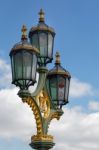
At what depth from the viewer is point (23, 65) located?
11070mm

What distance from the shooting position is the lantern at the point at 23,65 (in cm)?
1097

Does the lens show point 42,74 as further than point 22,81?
Yes

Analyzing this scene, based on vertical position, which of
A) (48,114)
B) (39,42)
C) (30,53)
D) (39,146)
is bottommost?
(39,146)

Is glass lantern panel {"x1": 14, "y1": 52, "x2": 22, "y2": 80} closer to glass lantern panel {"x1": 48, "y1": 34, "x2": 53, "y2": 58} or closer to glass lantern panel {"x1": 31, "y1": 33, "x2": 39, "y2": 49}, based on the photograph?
glass lantern panel {"x1": 31, "y1": 33, "x2": 39, "y2": 49}

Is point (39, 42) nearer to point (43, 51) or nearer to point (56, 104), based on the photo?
point (43, 51)

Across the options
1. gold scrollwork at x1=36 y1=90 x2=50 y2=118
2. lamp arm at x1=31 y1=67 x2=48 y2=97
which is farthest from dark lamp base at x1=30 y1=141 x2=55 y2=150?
lamp arm at x1=31 y1=67 x2=48 y2=97

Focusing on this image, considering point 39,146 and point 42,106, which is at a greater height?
point 42,106

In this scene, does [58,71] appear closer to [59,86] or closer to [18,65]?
[59,86]

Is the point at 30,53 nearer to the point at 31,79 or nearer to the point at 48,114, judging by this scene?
the point at 31,79

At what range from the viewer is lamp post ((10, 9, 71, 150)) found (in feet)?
36.2

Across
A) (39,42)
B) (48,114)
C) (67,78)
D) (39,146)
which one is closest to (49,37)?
(39,42)

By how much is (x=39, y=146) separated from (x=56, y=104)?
1.24 meters

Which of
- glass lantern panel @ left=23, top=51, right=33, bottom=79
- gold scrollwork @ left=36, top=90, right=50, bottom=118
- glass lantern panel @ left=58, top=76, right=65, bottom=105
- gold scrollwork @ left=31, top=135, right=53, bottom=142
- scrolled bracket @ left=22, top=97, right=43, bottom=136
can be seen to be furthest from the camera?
glass lantern panel @ left=58, top=76, right=65, bottom=105

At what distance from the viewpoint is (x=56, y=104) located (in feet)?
39.8
